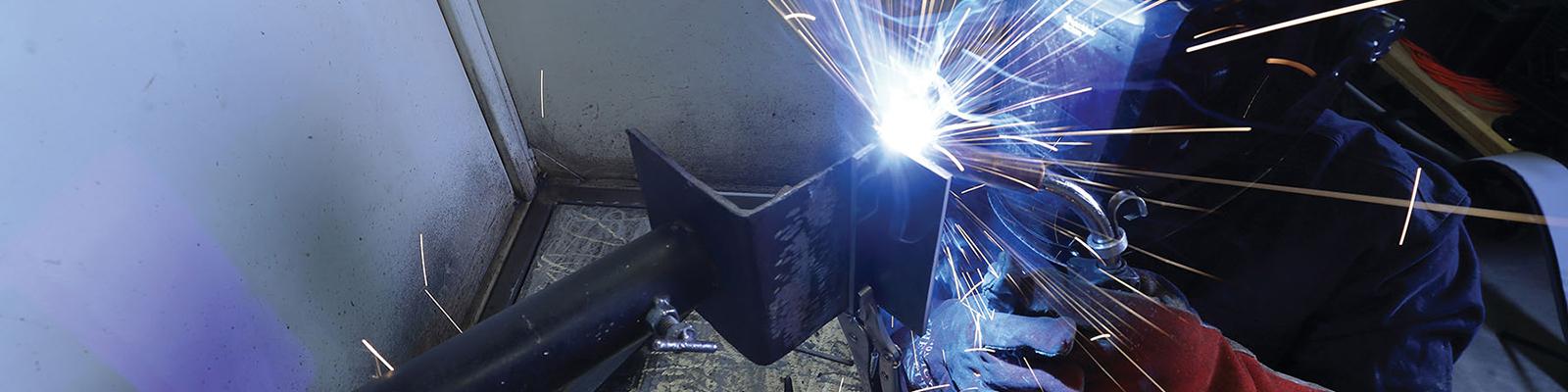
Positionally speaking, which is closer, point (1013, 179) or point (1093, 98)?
point (1013, 179)

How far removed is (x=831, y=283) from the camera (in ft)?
3.18

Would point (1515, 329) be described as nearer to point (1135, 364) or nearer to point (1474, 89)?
point (1474, 89)

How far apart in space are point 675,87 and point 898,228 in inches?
51.0

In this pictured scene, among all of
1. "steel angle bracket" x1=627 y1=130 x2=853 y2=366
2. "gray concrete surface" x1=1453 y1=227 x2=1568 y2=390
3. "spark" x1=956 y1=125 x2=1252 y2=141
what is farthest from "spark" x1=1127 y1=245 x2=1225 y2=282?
"gray concrete surface" x1=1453 y1=227 x2=1568 y2=390

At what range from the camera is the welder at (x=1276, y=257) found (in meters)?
1.20

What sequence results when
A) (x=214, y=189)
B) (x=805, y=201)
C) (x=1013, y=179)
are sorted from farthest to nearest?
(x=214, y=189), (x=1013, y=179), (x=805, y=201)

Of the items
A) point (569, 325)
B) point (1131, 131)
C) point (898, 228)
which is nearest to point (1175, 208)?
point (1131, 131)

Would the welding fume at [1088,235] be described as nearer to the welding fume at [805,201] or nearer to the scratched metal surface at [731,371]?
the welding fume at [805,201]

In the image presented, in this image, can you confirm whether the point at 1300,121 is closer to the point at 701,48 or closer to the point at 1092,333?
the point at 1092,333

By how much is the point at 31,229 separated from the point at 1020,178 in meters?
1.13

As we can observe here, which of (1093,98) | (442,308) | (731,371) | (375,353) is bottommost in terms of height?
(731,371)

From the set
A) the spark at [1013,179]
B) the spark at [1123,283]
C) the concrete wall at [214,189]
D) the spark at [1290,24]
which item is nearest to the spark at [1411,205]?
the spark at [1290,24]

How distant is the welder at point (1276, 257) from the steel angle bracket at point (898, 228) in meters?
0.31

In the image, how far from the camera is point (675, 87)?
2.07 metres
